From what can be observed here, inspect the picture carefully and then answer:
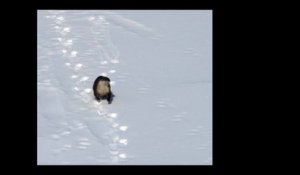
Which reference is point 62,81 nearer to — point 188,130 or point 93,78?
point 93,78

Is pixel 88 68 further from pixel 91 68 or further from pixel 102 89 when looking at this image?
pixel 102 89

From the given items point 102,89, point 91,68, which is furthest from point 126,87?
point 91,68

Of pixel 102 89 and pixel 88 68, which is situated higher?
pixel 88 68

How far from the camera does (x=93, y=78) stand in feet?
25.7

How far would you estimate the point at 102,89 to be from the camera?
7254mm

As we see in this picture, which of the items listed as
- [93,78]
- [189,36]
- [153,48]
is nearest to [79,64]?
[93,78]

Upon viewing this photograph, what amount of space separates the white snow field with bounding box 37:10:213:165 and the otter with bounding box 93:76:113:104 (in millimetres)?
78

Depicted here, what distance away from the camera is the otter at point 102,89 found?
7262 millimetres

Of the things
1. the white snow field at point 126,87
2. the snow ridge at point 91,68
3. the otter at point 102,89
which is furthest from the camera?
the otter at point 102,89

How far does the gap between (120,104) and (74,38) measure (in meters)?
1.91

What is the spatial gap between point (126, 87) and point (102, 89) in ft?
1.63

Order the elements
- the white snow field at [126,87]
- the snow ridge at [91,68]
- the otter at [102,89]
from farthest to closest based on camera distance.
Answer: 1. the otter at [102,89]
2. the snow ridge at [91,68]
3. the white snow field at [126,87]

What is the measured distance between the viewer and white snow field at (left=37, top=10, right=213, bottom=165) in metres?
6.62

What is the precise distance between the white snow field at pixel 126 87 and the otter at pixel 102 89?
78 millimetres
